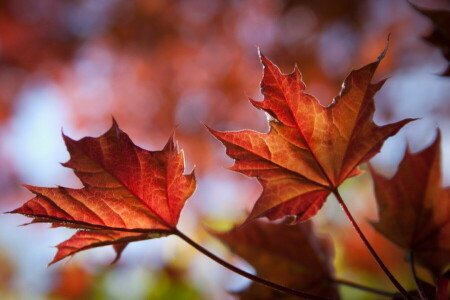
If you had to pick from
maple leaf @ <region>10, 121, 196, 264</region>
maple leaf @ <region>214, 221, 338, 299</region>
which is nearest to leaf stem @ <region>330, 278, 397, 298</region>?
maple leaf @ <region>214, 221, 338, 299</region>

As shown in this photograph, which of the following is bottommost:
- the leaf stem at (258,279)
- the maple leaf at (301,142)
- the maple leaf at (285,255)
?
the leaf stem at (258,279)

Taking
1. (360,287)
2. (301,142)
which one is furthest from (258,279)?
Result: (360,287)

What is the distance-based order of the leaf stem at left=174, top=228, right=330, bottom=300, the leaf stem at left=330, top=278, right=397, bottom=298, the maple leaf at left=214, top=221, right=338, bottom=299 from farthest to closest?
the maple leaf at left=214, top=221, right=338, bottom=299 < the leaf stem at left=330, top=278, right=397, bottom=298 < the leaf stem at left=174, top=228, right=330, bottom=300

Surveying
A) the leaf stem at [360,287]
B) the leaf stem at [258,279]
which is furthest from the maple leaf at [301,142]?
the leaf stem at [360,287]

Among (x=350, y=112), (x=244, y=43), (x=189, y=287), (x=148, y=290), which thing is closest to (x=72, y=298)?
(x=148, y=290)

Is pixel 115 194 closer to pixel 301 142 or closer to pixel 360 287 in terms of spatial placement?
pixel 301 142

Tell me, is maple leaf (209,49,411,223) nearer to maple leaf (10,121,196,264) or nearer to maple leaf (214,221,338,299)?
maple leaf (10,121,196,264)

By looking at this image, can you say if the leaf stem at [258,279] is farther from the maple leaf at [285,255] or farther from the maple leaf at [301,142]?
the maple leaf at [285,255]
